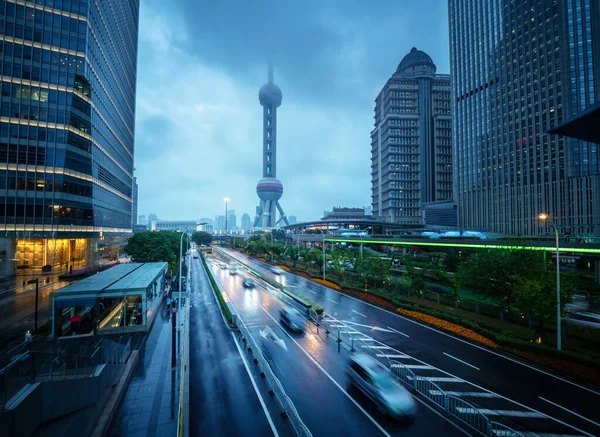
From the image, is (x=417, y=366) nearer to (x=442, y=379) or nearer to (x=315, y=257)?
(x=442, y=379)

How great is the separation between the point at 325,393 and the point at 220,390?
5576mm

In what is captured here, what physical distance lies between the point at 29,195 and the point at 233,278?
37543 mm

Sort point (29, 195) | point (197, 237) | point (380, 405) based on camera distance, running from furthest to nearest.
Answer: point (197, 237) → point (29, 195) → point (380, 405)

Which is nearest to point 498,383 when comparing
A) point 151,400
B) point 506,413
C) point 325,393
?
point 506,413

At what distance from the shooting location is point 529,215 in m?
92.6

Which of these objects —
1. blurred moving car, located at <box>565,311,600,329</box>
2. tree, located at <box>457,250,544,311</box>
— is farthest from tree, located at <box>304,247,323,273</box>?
blurred moving car, located at <box>565,311,600,329</box>

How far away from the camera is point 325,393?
1565 centimetres

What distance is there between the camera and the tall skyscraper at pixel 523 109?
84562 millimetres

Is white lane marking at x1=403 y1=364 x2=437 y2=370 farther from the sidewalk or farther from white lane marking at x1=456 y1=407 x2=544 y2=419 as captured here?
the sidewalk

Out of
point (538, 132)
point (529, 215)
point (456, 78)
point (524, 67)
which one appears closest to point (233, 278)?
point (529, 215)

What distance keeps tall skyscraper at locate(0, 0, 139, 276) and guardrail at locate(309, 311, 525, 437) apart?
56.5 m

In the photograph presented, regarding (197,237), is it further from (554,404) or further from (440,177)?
(554,404)

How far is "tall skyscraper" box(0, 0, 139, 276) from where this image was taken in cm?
5081

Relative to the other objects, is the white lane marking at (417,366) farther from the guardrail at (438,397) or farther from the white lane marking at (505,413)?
the white lane marking at (505,413)
